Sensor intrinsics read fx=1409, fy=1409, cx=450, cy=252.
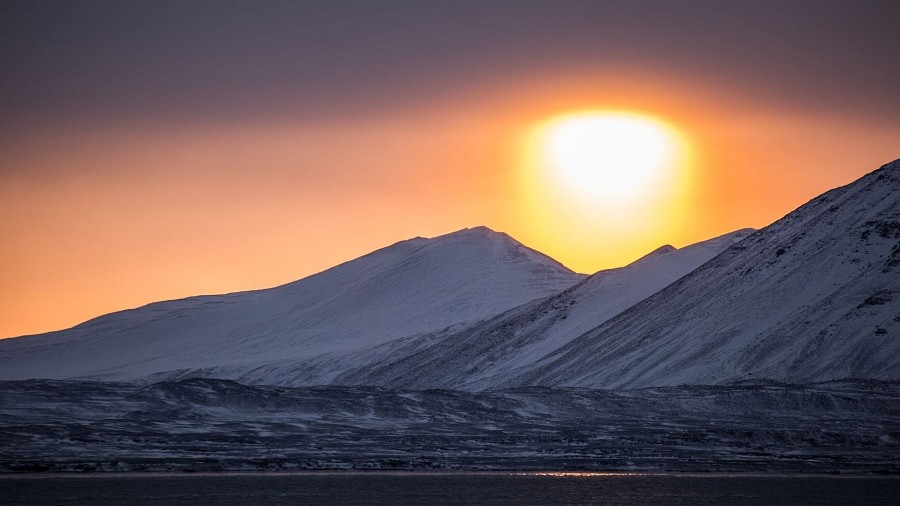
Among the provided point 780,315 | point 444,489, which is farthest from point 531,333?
point 444,489

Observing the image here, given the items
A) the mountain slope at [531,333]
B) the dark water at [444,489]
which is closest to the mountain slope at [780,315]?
the mountain slope at [531,333]

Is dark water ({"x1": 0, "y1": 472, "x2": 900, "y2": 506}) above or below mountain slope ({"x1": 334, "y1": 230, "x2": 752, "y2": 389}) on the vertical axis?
below

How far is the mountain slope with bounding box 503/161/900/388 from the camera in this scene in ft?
411

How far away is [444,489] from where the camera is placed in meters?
59.0

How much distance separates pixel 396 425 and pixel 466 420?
5417mm

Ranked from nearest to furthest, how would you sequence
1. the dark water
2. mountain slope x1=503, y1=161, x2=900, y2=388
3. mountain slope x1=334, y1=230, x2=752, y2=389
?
the dark water → mountain slope x1=503, y1=161, x2=900, y2=388 → mountain slope x1=334, y1=230, x2=752, y2=389

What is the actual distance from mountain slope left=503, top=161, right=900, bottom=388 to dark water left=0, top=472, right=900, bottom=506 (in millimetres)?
60487

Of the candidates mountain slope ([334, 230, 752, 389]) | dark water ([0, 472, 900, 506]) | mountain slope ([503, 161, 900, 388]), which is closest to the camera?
dark water ([0, 472, 900, 506])

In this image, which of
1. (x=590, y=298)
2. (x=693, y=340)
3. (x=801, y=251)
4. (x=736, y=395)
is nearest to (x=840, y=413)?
(x=736, y=395)

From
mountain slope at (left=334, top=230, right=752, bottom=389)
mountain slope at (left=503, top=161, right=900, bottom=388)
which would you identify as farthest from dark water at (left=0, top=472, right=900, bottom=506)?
mountain slope at (left=334, top=230, right=752, bottom=389)

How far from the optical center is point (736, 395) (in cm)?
10556

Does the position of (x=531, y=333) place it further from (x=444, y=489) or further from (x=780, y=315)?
(x=444, y=489)

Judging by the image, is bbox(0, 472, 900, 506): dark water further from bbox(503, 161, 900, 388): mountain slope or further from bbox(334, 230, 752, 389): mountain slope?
bbox(334, 230, 752, 389): mountain slope

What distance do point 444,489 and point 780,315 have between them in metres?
83.6
